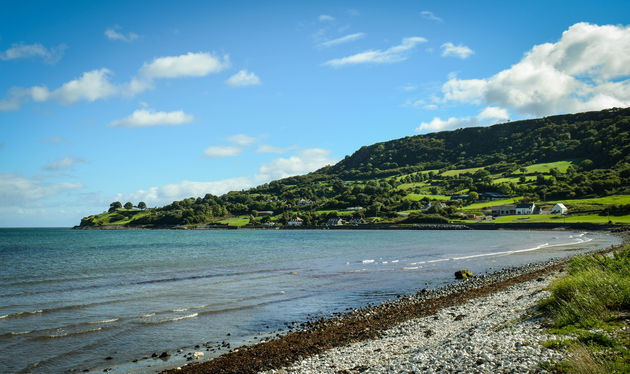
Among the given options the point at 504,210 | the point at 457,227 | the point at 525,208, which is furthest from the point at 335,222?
the point at 525,208

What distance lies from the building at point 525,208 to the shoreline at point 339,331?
12455 centimetres

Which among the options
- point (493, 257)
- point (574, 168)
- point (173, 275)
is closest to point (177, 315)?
point (173, 275)

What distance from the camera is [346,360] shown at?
518 inches

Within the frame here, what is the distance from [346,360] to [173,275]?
27.3m

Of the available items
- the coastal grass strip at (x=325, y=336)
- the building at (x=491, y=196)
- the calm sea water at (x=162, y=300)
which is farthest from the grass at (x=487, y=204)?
the coastal grass strip at (x=325, y=336)

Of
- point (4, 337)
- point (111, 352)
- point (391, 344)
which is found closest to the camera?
point (391, 344)

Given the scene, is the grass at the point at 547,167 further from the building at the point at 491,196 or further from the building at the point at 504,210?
the building at the point at 504,210

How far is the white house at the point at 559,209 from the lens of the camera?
4877 inches

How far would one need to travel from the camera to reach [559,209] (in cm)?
12669

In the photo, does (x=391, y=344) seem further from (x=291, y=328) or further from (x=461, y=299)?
(x=461, y=299)

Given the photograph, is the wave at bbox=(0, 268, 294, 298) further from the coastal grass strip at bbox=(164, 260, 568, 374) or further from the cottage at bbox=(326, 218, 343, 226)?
the cottage at bbox=(326, 218, 343, 226)

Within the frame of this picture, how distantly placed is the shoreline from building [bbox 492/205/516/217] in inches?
4977

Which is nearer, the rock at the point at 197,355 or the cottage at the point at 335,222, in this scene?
the rock at the point at 197,355

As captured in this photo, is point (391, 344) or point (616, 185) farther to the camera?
point (616, 185)
